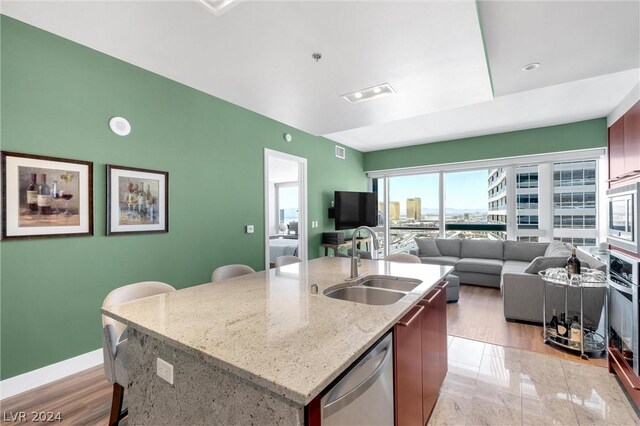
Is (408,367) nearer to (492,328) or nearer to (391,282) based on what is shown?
(391,282)

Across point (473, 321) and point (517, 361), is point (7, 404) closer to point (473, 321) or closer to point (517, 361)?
point (517, 361)

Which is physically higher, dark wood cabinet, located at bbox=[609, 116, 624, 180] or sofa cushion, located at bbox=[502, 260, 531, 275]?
dark wood cabinet, located at bbox=[609, 116, 624, 180]

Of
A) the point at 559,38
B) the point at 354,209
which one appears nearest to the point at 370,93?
the point at 559,38

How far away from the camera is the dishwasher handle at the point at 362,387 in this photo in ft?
2.83

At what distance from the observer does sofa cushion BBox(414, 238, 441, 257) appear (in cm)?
576

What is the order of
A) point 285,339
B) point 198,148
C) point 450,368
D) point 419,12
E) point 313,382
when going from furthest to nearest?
point 198,148 → point 450,368 → point 419,12 → point 285,339 → point 313,382

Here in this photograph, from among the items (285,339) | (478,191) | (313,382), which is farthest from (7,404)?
(478,191)

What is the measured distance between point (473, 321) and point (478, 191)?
3.32m

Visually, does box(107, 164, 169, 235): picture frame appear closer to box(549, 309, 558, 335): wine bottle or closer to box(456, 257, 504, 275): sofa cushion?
box(549, 309, 558, 335): wine bottle

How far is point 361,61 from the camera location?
2520 mm

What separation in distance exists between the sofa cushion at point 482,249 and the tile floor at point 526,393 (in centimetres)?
300

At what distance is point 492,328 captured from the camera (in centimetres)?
329

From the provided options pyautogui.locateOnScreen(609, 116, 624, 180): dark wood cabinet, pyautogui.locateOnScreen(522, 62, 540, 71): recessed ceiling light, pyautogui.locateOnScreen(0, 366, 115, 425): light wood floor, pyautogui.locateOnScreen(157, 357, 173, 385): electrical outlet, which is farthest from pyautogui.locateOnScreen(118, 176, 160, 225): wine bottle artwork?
pyautogui.locateOnScreen(609, 116, 624, 180): dark wood cabinet

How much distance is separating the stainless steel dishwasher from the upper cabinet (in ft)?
10.3
